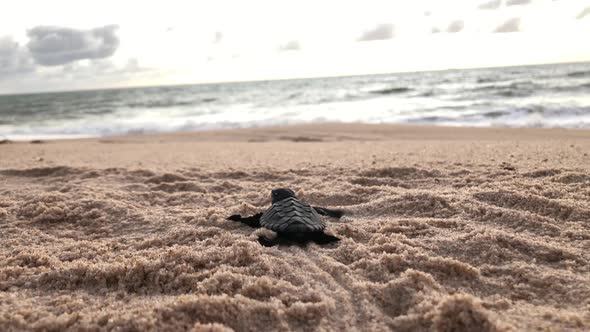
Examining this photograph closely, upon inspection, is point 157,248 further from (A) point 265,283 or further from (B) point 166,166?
(B) point 166,166

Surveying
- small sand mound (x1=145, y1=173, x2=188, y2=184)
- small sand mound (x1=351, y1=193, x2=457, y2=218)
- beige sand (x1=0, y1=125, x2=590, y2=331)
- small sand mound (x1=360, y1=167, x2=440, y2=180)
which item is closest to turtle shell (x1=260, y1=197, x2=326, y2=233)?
beige sand (x1=0, y1=125, x2=590, y2=331)

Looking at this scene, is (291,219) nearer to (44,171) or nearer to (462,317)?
(462,317)

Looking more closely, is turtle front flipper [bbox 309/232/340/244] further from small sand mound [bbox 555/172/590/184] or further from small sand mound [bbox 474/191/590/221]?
small sand mound [bbox 555/172/590/184]

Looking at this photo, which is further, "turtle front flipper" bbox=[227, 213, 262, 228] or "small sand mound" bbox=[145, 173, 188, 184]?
"small sand mound" bbox=[145, 173, 188, 184]

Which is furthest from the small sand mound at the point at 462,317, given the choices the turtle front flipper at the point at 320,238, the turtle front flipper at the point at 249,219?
the turtle front flipper at the point at 249,219

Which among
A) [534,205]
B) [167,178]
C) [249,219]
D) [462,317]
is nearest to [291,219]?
[249,219]

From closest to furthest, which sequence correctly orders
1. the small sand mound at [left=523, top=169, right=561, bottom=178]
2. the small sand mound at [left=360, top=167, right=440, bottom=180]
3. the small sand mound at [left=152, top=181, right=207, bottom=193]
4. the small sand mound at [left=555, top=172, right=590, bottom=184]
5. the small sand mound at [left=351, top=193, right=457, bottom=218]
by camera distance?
the small sand mound at [left=351, top=193, right=457, bottom=218] < the small sand mound at [left=555, top=172, right=590, bottom=184] < the small sand mound at [left=523, top=169, right=561, bottom=178] < the small sand mound at [left=152, top=181, right=207, bottom=193] < the small sand mound at [left=360, top=167, right=440, bottom=180]

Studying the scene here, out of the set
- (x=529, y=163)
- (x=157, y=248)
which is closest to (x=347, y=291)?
(x=157, y=248)

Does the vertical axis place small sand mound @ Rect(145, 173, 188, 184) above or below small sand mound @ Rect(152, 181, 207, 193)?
above
